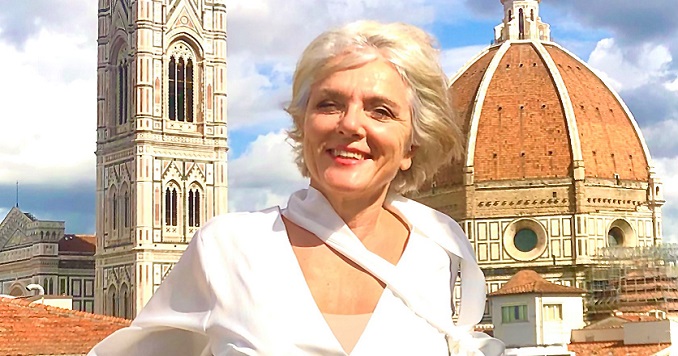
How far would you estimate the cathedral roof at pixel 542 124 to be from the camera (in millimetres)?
52906

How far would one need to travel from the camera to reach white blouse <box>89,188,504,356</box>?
2002mm

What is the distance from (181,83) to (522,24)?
54.5 ft

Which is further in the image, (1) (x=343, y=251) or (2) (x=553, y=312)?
(2) (x=553, y=312)

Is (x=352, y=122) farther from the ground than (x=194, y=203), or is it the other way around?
(x=194, y=203)

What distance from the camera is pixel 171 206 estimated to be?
50.8m

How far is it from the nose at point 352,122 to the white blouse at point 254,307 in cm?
19

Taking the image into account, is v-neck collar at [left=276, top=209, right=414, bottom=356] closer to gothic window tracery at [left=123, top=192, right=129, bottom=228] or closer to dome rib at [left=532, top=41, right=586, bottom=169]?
gothic window tracery at [left=123, top=192, right=129, bottom=228]

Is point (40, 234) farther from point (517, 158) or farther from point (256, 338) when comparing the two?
point (256, 338)

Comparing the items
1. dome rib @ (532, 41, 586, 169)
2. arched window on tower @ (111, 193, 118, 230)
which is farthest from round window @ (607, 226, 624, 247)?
arched window on tower @ (111, 193, 118, 230)

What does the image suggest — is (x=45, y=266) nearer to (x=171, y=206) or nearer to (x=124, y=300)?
(x=124, y=300)

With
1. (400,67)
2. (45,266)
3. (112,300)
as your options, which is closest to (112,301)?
(112,300)

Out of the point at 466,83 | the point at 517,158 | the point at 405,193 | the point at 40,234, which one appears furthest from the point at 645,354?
the point at 40,234

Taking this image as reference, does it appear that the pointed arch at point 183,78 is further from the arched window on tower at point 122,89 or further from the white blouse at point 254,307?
the white blouse at point 254,307

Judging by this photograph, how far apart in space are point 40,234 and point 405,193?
58096 mm
